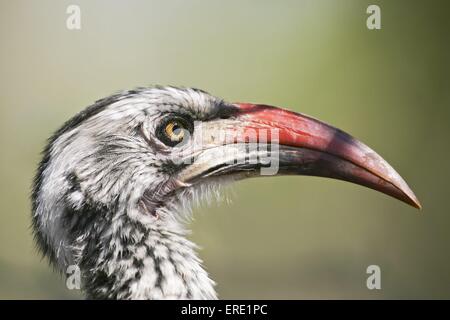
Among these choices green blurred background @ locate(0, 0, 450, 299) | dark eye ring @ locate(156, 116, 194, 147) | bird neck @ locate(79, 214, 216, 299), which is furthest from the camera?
green blurred background @ locate(0, 0, 450, 299)

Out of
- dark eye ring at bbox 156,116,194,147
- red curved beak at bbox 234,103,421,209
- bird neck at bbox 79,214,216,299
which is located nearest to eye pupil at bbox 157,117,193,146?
dark eye ring at bbox 156,116,194,147

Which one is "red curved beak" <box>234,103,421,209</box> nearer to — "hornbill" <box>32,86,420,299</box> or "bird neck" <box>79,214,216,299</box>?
"hornbill" <box>32,86,420,299</box>

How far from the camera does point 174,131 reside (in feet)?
7.84

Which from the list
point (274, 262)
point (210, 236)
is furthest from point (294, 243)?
point (210, 236)

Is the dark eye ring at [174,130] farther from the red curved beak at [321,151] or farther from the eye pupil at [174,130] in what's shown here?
the red curved beak at [321,151]

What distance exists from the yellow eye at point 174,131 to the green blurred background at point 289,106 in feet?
6.18

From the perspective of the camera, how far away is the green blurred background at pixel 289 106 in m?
4.31

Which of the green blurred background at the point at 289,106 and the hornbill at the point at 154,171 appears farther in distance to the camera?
the green blurred background at the point at 289,106

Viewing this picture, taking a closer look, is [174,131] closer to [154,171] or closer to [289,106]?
[154,171]

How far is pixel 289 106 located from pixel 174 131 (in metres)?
2.39

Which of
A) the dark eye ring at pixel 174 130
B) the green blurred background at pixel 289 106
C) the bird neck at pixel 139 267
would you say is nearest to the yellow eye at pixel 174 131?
the dark eye ring at pixel 174 130

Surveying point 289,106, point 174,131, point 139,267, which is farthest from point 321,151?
point 289,106

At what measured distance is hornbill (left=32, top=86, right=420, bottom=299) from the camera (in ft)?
7.13

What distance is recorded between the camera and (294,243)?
4.88 meters
